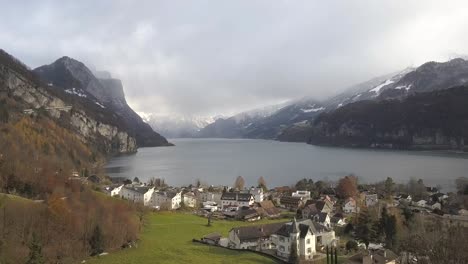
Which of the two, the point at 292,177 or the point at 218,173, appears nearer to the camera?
the point at 292,177

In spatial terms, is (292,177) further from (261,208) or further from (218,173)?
(261,208)

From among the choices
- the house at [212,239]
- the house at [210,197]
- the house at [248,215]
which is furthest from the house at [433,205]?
the house at [212,239]

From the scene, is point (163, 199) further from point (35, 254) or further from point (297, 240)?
point (35, 254)

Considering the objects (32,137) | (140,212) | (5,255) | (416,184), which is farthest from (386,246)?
(32,137)

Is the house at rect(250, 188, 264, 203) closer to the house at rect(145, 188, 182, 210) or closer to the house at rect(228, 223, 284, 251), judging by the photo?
the house at rect(145, 188, 182, 210)

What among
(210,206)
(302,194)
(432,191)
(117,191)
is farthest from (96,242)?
(432,191)

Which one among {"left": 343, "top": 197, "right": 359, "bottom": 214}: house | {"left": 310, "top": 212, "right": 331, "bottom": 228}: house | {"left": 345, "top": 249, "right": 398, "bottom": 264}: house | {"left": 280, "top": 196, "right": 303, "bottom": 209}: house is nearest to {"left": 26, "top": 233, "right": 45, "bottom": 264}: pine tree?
{"left": 345, "top": 249, "right": 398, "bottom": 264}: house

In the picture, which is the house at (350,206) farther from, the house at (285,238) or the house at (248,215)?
the house at (285,238)
